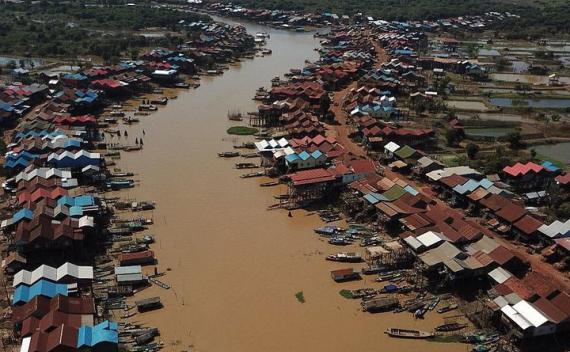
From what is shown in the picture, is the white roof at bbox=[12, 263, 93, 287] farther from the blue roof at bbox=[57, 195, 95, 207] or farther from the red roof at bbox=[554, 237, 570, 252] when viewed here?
the red roof at bbox=[554, 237, 570, 252]

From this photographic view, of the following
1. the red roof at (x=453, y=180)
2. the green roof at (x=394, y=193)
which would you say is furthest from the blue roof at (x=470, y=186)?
the green roof at (x=394, y=193)

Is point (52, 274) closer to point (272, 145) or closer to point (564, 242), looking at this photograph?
point (272, 145)

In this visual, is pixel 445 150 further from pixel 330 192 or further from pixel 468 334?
pixel 468 334

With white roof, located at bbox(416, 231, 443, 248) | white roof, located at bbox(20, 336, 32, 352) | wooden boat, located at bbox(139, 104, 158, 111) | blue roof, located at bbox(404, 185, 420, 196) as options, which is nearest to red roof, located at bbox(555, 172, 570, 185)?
blue roof, located at bbox(404, 185, 420, 196)

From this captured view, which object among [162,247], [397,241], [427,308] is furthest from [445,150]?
[162,247]

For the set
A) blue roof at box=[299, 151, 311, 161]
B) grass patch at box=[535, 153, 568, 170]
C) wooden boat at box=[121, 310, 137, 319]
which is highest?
blue roof at box=[299, 151, 311, 161]

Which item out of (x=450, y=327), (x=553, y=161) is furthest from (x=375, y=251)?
(x=553, y=161)
